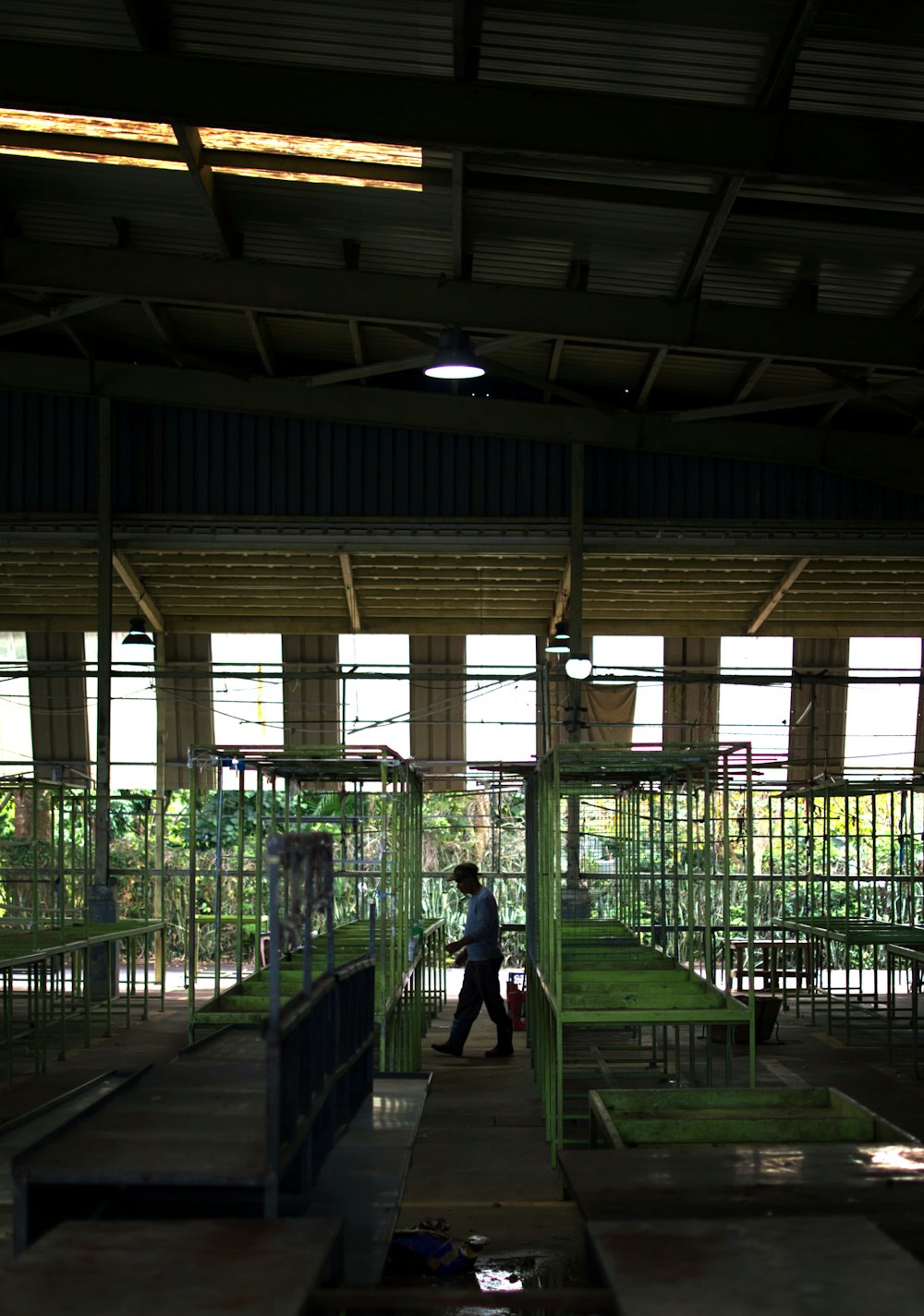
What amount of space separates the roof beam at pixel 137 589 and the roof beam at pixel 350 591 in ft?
9.55

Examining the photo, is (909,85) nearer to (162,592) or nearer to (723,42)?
(723,42)

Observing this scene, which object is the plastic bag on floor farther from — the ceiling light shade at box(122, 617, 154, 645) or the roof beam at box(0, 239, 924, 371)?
the ceiling light shade at box(122, 617, 154, 645)

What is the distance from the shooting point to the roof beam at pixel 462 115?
9875mm

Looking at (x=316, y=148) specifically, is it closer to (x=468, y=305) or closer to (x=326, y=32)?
(x=326, y=32)

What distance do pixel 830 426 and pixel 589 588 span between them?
14.4 ft

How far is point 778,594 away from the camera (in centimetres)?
2167

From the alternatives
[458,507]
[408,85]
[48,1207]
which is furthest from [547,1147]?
[458,507]

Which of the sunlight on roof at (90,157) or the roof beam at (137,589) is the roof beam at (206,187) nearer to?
the sunlight on roof at (90,157)

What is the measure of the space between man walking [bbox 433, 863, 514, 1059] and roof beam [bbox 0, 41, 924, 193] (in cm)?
731

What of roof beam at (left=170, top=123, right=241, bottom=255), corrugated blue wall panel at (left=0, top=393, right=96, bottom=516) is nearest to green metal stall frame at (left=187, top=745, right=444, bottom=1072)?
roof beam at (left=170, top=123, right=241, bottom=255)

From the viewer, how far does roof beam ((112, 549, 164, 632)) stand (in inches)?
795

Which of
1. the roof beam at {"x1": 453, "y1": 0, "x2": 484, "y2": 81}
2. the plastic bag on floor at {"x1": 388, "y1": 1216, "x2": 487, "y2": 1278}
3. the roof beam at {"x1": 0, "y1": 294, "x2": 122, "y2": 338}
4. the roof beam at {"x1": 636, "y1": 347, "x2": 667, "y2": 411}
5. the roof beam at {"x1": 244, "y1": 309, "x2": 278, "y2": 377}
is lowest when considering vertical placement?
the plastic bag on floor at {"x1": 388, "y1": 1216, "x2": 487, "y2": 1278}

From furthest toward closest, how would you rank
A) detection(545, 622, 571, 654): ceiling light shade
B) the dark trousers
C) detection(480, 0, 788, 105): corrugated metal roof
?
detection(545, 622, 571, 654): ceiling light shade → the dark trousers → detection(480, 0, 788, 105): corrugated metal roof

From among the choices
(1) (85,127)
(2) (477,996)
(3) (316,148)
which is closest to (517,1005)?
(2) (477,996)
